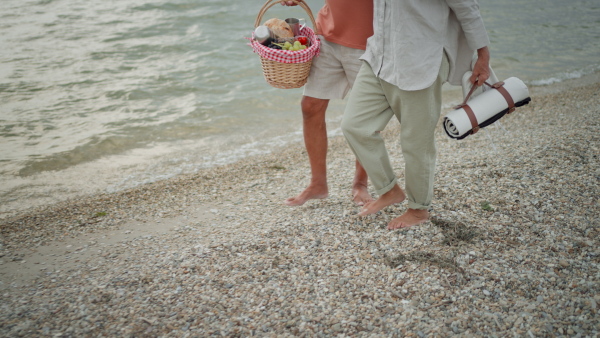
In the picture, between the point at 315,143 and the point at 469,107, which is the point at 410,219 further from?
the point at 315,143

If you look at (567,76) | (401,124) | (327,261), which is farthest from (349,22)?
(567,76)

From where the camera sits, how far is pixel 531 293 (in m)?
2.54

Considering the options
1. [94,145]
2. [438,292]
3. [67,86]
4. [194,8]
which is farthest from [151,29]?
[438,292]

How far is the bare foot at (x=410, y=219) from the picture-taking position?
3.32 m

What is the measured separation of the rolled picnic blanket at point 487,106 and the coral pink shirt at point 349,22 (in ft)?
2.87

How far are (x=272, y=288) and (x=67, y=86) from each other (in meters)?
7.82

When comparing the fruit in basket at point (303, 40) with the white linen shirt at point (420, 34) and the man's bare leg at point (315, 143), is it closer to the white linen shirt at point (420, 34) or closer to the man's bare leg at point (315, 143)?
the man's bare leg at point (315, 143)

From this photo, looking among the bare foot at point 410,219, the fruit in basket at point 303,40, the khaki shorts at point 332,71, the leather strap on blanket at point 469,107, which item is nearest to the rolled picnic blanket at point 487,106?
the leather strap on blanket at point 469,107

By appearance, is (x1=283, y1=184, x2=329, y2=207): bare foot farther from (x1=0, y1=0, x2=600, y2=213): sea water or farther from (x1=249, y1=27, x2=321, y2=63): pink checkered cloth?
(x1=0, y1=0, x2=600, y2=213): sea water

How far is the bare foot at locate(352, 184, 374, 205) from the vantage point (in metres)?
3.84

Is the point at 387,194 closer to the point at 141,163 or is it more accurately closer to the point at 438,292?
the point at 438,292

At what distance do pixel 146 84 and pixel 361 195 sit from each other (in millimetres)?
6703

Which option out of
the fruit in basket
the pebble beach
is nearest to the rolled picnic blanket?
the pebble beach

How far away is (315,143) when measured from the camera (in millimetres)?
3857
